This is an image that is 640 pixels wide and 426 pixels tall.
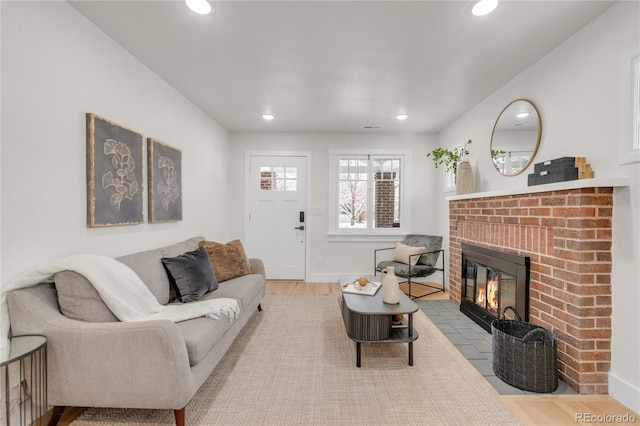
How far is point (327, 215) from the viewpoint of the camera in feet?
16.0

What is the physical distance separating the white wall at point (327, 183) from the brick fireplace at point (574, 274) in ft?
7.92

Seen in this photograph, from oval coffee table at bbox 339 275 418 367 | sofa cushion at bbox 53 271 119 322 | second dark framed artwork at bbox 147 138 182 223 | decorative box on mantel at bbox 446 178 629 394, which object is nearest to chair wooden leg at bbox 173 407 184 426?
sofa cushion at bbox 53 271 119 322

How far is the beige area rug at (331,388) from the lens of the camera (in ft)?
5.72

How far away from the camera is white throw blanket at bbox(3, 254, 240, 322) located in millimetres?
1637

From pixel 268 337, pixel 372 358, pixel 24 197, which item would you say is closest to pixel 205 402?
pixel 268 337

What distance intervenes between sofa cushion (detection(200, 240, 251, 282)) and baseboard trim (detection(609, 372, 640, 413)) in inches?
117

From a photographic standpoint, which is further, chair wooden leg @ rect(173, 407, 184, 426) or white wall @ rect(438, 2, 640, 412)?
white wall @ rect(438, 2, 640, 412)

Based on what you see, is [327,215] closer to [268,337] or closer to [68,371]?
[268,337]

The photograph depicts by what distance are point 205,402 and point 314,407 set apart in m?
0.67

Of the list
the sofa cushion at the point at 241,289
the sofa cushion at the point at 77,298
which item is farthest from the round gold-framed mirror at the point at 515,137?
the sofa cushion at the point at 77,298

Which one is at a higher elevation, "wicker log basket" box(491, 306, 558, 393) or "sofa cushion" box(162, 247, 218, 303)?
"sofa cushion" box(162, 247, 218, 303)

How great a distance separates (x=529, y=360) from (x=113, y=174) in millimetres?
3126

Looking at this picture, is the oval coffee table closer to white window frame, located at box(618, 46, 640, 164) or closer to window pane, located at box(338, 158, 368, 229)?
white window frame, located at box(618, 46, 640, 164)

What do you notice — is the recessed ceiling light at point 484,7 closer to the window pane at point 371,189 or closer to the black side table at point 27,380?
the black side table at point 27,380
